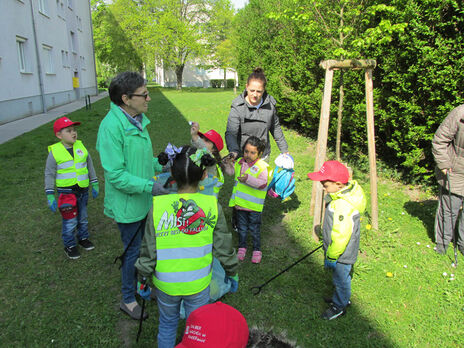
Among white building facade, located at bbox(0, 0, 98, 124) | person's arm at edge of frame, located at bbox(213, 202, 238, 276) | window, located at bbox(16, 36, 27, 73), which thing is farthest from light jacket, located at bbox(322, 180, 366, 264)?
window, located at bbox(16, 36, 27, 73)

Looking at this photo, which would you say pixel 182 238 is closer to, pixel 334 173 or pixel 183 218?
pixel 183 218

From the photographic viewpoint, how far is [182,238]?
2121 millimetres

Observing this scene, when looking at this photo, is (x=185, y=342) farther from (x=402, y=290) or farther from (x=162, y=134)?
(x=162, y=134)

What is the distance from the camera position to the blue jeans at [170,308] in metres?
2.26

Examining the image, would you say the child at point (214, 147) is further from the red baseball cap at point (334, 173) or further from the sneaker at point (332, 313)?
the sneaker at point (332, 313)

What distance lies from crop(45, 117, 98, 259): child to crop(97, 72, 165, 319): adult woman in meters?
1.52

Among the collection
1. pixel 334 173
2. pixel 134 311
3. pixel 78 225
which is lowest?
pixel 134 311

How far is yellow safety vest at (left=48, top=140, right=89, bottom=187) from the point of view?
3924mm

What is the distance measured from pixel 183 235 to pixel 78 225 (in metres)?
2.80

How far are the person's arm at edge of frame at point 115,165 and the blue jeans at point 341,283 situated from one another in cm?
180

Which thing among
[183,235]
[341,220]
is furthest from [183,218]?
[341,220]

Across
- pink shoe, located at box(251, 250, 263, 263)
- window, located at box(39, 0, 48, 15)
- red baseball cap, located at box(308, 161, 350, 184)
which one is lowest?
pink shoe, located at box(251, 250, 263, 263)

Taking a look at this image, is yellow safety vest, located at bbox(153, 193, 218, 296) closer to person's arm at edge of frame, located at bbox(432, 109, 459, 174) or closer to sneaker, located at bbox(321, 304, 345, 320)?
sneaker, located at bbox(321, 304, 345, 320)

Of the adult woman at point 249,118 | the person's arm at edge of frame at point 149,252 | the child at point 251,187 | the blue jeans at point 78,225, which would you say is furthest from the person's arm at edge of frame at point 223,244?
the blue jeans at point 78,225
